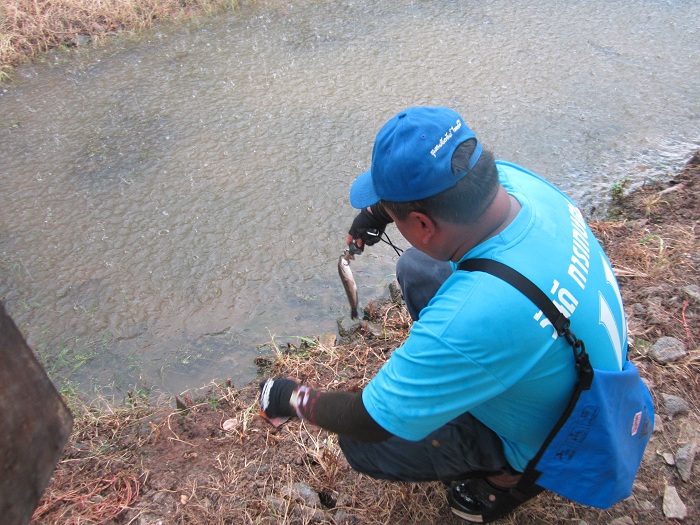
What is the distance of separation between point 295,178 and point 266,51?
2.08 metres

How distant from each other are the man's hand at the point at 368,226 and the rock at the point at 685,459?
1.38 metres

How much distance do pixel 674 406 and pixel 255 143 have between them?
130 inches

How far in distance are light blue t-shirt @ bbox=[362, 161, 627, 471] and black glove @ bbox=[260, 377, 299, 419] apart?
297mm

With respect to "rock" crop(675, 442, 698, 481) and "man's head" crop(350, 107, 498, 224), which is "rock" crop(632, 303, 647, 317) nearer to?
"rock" crop(675, 442, 698, 481)

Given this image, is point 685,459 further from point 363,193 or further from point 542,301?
point 363,193

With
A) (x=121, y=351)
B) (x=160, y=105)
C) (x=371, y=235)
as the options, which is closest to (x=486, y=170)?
(x=371, y=235)

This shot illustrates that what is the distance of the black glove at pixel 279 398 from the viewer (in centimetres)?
167

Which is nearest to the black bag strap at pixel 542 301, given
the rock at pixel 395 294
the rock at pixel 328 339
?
the rock at pixel 328 339

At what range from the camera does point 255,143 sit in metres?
4.41

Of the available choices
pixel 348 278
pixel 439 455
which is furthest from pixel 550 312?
pixel 348 278

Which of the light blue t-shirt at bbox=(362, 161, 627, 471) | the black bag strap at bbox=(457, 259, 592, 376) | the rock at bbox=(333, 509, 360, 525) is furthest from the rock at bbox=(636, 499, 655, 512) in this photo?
the rock at bbox=(333, 509, 360, 525)

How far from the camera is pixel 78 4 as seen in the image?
19.2 ft

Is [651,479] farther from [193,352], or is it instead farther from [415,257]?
[193,352]

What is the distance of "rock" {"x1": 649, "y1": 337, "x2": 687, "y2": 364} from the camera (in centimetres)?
240
